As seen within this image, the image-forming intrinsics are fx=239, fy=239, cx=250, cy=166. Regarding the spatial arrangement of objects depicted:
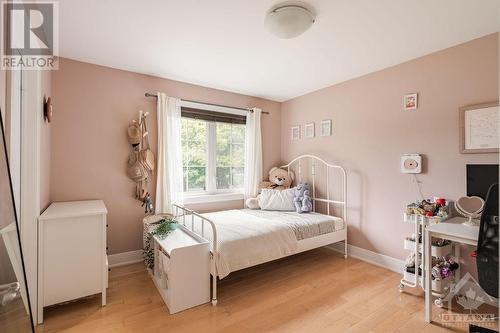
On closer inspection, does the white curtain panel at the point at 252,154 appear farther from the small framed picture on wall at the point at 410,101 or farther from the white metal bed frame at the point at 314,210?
the small framed picture on wall at the point at 410,101

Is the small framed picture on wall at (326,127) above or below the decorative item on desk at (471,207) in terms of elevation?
above

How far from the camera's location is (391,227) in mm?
2693

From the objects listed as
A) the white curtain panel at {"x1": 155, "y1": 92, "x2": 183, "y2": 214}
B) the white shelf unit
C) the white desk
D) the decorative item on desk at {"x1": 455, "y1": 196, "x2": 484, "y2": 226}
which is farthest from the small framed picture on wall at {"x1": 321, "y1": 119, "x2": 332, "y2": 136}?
the white curtain panel at {"x1": 155, "y1": 92, "x2": 183, "y2": 214}

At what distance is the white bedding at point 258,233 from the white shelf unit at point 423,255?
87 cm

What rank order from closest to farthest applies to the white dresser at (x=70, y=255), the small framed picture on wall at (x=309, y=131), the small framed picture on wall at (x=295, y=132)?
the white dresser at (x=70, y=255) < the small framed picture on wall at (x=309, y=131) < the small framed picture on wall at (x=295, y=132)

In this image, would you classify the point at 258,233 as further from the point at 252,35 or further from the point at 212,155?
the point at 252,35

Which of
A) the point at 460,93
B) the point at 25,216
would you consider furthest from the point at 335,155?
the point at 25,216

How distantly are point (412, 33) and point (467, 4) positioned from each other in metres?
0.39

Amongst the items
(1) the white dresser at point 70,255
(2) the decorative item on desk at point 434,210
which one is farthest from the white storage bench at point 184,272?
(2) the decorative item on desk at point 434,210

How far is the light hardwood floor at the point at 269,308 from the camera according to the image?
173cm

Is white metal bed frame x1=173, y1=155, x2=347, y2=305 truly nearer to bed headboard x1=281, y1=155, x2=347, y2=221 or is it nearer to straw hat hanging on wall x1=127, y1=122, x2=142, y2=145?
bed headboard x1=281, y1=155, x2=347, y2=221

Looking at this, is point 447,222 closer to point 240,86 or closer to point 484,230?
point 484,230

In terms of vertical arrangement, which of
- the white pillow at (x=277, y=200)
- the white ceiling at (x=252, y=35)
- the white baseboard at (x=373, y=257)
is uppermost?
the white ceiling at (x=252, y=35)

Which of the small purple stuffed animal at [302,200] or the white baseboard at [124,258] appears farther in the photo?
the small purple stuffed animal at [302,200]
